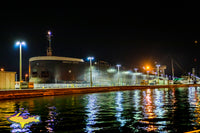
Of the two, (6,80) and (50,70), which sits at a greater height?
(50,70)

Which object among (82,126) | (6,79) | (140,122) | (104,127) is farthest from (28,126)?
(6,79)

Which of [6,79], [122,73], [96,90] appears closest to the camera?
[6,79]

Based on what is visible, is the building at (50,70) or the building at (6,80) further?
the building at (50,70)

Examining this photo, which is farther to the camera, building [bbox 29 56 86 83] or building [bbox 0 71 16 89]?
building [bbox 29 56 86 83]

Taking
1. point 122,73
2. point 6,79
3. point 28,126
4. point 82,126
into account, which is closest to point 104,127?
point 82,126

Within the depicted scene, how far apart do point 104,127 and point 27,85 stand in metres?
31.0

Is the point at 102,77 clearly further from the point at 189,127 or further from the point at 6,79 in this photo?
the point at 189,127

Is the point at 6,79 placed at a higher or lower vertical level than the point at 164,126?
higher

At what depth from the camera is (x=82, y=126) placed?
10.8 metres

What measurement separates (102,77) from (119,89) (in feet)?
114

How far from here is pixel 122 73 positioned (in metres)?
105

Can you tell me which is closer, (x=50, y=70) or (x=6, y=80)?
(x=6, y=80)

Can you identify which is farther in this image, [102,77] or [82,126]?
[102,77]

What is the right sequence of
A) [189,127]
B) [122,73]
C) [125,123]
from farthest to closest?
[122,73] < [125,123] < [189,127]
